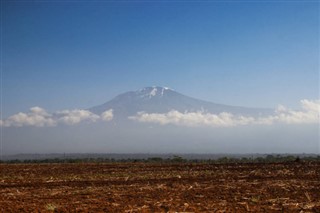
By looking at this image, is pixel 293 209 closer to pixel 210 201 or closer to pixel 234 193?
pixel 210 201

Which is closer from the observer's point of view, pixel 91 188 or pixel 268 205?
pixel 268 205

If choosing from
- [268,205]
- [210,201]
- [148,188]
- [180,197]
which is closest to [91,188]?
[148,188]

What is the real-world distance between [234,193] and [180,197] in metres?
2.36

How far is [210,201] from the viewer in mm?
15336

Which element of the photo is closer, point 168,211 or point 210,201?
point 168,211

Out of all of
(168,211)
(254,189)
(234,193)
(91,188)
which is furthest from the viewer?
(91,188)

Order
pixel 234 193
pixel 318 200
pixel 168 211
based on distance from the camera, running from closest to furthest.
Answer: pixel 168 211 < pixel 318 200 < pixel 234 193

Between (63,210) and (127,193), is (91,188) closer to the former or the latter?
(127,193)

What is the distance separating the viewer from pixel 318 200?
15.5m

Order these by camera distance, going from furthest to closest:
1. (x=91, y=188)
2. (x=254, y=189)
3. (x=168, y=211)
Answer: (x=91, y=188), (x=254, y=189), (x=168, y=211)

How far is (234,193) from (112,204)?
5104mm

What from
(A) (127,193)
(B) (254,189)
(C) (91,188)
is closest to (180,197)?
(A) (127,193)

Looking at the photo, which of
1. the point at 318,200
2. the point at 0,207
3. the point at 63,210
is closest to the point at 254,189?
the point at 318,200

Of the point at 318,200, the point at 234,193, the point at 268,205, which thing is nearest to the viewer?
the point at 268,205
